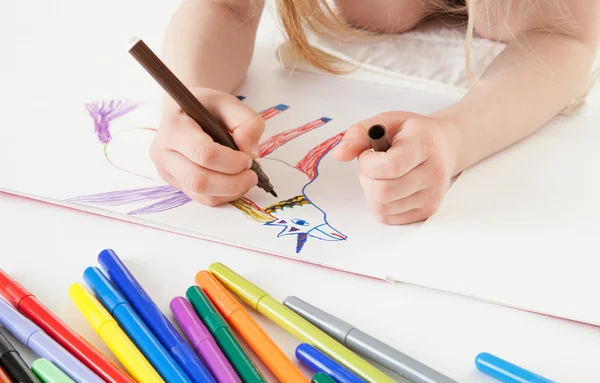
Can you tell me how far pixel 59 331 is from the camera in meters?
0.39

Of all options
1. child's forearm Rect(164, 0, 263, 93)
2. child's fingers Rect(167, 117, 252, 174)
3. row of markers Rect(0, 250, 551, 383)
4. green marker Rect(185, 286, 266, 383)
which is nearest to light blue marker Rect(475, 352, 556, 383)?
row of markers Rect(0, 250, 551, 383)

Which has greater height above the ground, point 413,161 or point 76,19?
point 76,19

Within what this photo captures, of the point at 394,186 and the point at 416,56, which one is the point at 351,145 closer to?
the point at 394,186

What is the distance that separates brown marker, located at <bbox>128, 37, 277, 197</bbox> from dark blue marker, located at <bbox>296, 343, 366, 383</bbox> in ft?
A: 0.57

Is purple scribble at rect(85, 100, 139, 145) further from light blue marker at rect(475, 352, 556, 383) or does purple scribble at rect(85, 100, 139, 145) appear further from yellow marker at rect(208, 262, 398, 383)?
light blue marker at rect(475, 352, 556, 383)

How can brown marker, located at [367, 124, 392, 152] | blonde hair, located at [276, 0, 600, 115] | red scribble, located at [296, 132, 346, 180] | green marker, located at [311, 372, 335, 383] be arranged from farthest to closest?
blonde hair, located at [276, 0, 600, 115], red scribble, located at [296, 132, 346, 180], brown marker, located at [367, 124, 392, 152], green marker, located at [311, 372, 335, 383]

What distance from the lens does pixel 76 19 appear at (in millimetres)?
846

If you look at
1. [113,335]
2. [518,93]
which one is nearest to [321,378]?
[113,335]

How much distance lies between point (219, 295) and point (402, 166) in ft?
0.49

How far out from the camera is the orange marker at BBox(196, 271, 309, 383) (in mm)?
365

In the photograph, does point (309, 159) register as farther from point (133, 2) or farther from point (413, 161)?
point (133, 2)

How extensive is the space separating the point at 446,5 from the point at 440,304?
42 centimetres

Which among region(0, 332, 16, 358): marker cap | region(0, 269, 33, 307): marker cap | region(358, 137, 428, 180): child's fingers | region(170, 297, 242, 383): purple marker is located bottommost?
region(358, 137, 428, 180): child's fingers

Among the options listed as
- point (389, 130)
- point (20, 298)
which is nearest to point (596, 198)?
point (389, 130)
